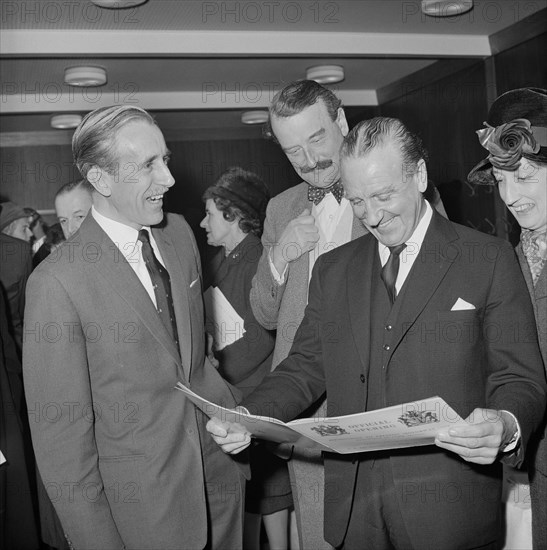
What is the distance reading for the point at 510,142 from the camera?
1.88m

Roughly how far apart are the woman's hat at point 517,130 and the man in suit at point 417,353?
242mm

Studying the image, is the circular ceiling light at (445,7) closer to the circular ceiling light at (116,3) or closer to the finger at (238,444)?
the circular ceiling light at (116,3)

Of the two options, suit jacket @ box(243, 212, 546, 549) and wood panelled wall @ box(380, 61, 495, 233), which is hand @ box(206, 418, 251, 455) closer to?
suit jacket @ box(243, 212, 546, 549)

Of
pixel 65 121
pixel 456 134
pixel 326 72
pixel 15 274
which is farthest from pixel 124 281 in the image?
pixel 65 121

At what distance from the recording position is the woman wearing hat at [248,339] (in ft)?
9.55

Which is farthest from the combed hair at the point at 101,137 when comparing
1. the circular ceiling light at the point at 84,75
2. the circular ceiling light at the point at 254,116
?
the circular ceiling light at the point at 254,116

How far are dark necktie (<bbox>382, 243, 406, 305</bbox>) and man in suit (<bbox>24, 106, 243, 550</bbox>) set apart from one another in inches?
20.0

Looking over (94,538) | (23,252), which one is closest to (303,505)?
(94,538)

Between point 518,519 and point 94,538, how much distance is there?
3.94 feet

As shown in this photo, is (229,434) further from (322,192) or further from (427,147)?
(427,147)

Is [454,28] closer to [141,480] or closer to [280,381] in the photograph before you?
[280,381]

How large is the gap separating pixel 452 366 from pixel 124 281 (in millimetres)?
771

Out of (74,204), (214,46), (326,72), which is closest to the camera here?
(74,204)

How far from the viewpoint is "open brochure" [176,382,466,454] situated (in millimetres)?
1396
